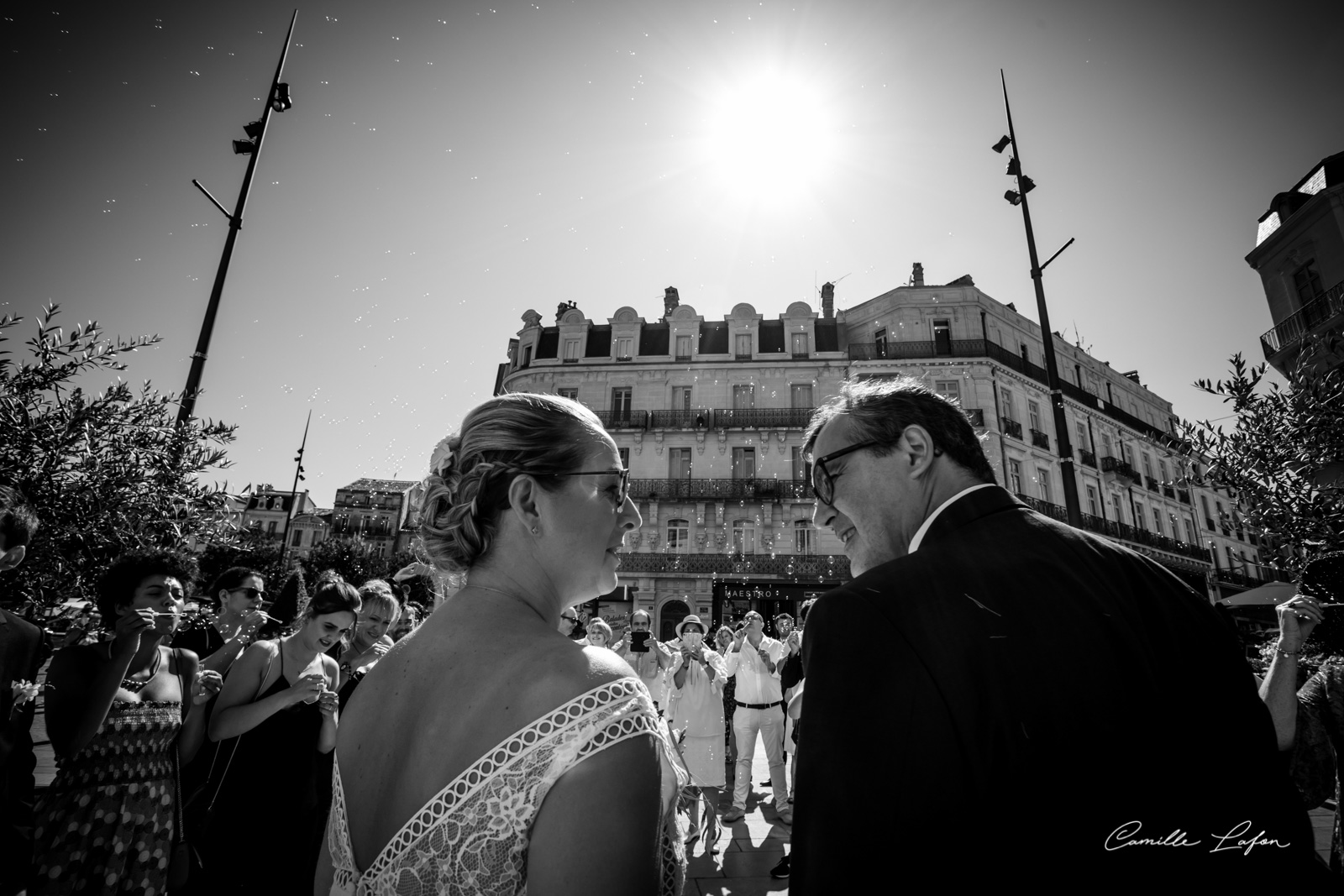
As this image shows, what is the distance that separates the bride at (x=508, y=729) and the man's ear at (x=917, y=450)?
900 millimetres

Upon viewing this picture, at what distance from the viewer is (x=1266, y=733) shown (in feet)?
3.64

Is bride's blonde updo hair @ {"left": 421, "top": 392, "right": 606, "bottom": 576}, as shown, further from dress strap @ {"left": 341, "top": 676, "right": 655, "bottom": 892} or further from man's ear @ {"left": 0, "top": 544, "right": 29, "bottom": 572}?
man's ear @ {"left": 0, "top": 544, "right": 29, "bottom": 572}

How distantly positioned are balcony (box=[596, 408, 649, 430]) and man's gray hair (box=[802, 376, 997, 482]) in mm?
28172

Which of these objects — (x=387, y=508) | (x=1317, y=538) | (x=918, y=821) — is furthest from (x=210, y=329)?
(x=387, y=508)

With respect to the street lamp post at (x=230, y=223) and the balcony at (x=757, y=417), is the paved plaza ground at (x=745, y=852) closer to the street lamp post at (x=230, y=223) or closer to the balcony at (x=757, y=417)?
the street lamp post at (x=230, y=223)

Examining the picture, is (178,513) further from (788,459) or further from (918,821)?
(788,459)

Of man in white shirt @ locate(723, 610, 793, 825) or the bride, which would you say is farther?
man in white shirt @ locate(723, 610, 793, 825)

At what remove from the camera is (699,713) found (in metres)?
8.48

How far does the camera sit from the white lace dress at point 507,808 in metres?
1.06

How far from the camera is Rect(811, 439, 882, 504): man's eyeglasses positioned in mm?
Answer: 1786

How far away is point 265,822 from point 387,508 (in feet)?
194

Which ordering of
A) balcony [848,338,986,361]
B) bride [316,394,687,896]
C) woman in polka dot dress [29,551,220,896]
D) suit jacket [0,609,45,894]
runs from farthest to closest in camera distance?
balcony [848,338,986,361], woman in polka dot dress [29,551,220,896], suit jacket [0,609,45,894], bride [316,394,687,896]
